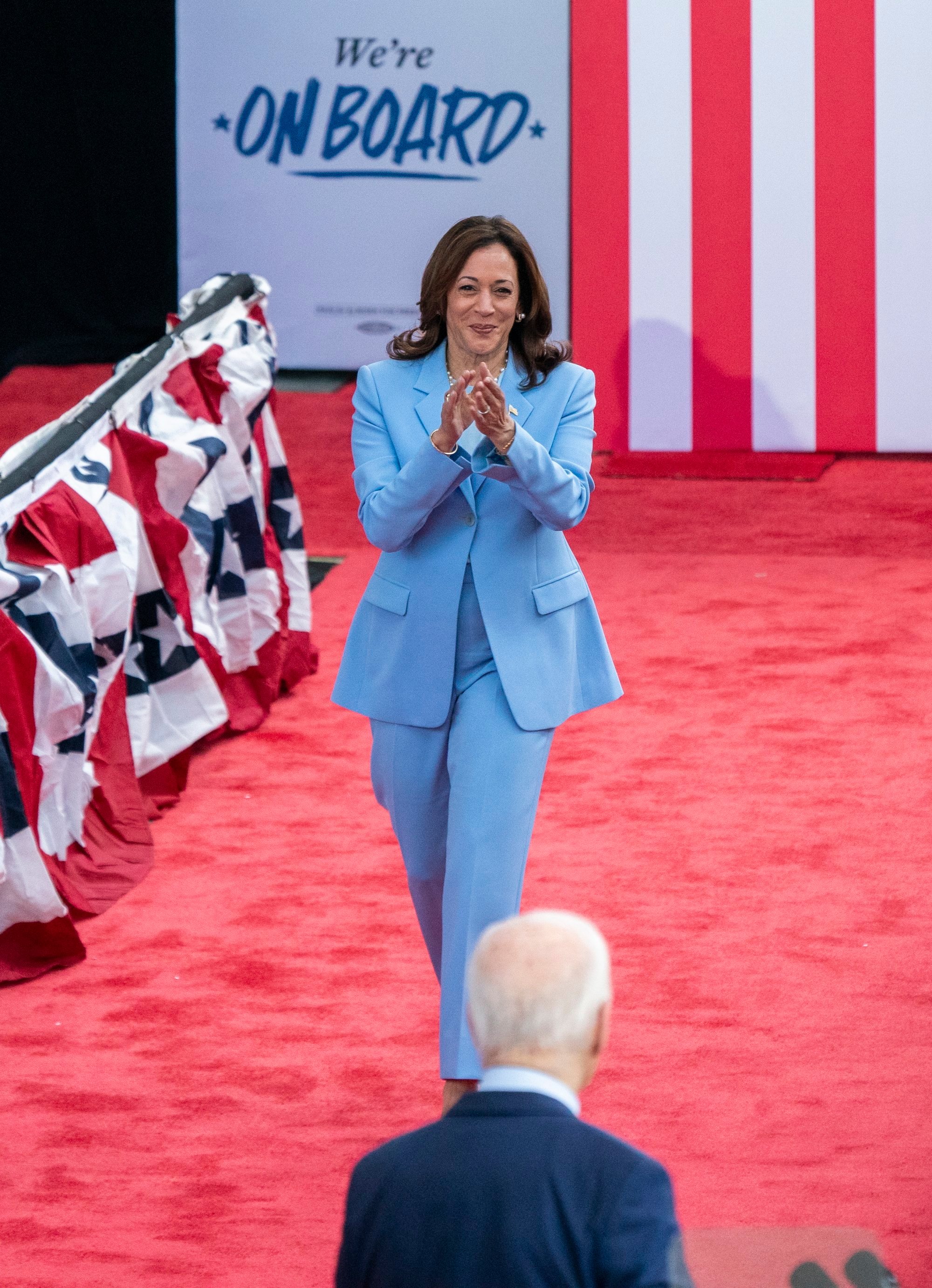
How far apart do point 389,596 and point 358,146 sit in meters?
6.53

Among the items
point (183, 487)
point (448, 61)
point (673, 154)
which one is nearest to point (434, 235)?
point (448, 61)

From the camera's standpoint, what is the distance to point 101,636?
400 centimetres

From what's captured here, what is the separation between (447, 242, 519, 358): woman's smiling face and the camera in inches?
105

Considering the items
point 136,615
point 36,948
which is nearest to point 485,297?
point 36,948

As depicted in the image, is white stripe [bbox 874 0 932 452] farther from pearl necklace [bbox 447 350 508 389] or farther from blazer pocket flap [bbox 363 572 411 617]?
blazer pocket flap [bbox 363 572 411 617]

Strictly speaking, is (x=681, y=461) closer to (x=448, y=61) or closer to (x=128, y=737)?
(x=448, y=61)

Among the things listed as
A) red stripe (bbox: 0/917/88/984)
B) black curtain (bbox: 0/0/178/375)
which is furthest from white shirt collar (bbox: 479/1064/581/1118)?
black curtain (bbox: 0/0/178/375)

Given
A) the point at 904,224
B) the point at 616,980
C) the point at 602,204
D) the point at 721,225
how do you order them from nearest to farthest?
the point at 616,980, the point at 904,224, the point at 721,225, the point at 602,204

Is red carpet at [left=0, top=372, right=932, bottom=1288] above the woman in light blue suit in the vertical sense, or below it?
below

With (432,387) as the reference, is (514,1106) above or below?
below

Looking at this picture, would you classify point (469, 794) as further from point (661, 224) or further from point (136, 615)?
point (661, 224)

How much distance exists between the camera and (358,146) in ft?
28.9

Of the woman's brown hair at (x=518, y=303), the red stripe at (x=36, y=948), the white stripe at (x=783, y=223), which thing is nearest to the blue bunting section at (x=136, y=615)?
the red stripe at (x=36, y=948)

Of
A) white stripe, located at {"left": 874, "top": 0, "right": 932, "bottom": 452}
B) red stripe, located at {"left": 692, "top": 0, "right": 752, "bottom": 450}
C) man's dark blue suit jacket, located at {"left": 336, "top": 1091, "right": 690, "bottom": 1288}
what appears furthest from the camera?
red stripe, located at {"left": 692, "top": 0, "right": 752, "bottom": 450}
